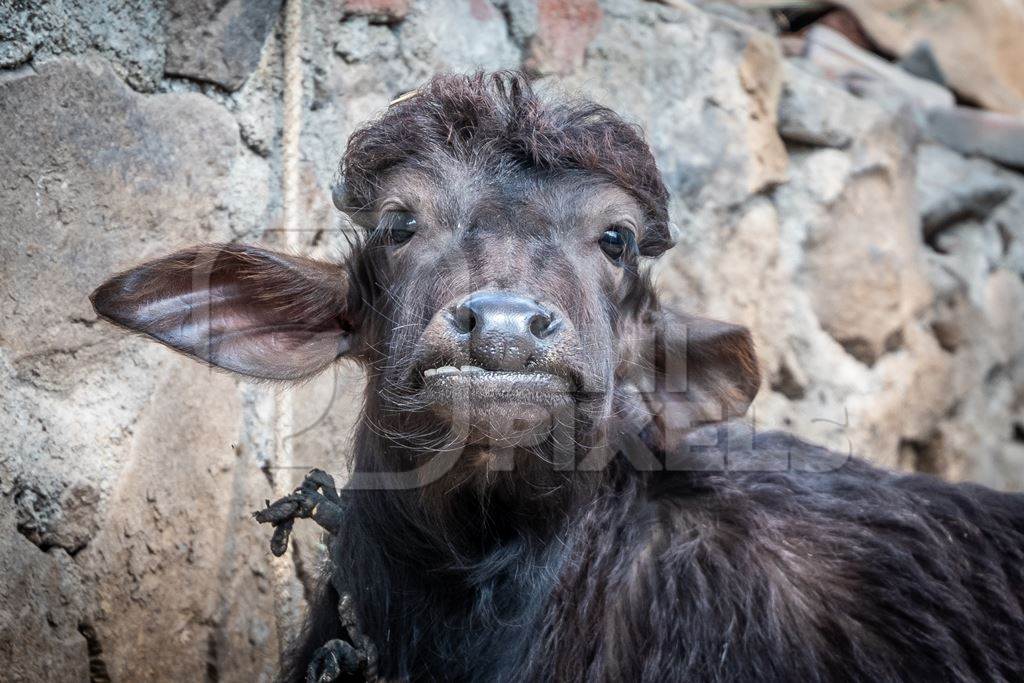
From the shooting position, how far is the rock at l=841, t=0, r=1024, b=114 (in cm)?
719

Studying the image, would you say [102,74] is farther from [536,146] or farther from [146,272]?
[536,146]

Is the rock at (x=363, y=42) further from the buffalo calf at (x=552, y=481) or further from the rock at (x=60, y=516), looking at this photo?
the rock at (x=60, y=516)

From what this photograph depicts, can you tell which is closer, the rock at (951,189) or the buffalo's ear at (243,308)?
the buffalo's ear at (243,308)

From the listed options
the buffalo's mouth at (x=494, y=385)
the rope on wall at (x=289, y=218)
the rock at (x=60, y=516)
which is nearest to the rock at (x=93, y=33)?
the rope on wall at (x=289, y=218)

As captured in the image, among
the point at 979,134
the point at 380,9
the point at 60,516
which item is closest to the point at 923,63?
the point at 979,134

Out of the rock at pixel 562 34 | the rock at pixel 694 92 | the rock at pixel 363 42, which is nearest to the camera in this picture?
the rock at pixel 363 42

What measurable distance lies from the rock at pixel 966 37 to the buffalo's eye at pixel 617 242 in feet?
14.8

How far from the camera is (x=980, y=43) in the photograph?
26.1ft

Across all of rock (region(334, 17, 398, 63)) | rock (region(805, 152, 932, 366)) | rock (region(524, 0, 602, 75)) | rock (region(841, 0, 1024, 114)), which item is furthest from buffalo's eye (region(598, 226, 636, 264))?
rock (region(841, 0, 1024, 114))

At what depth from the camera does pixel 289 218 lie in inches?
145

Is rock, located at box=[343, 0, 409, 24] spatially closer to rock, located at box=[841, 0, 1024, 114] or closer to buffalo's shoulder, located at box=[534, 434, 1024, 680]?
buffalo's shoulder, located at box=[534, 434, 1024, 680]

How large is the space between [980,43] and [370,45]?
18.4ft

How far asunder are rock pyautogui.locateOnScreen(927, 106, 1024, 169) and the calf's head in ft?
12.3

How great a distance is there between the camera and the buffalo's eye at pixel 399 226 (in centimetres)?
302
